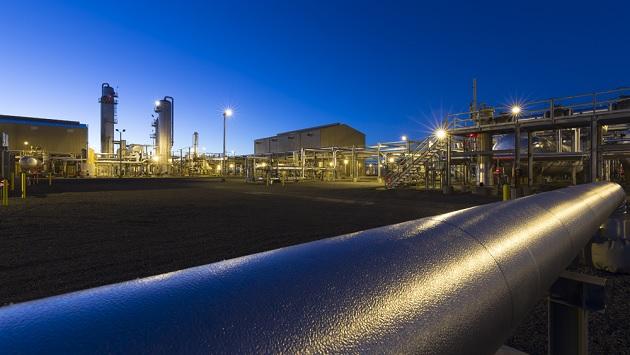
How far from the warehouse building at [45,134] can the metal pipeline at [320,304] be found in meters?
57.9

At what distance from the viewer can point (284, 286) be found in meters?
0.87

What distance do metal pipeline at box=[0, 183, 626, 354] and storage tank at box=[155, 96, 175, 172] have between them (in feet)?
185

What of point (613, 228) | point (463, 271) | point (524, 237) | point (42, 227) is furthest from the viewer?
point (42, 227)

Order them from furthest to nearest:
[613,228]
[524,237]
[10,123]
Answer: [10,123], [613,228], [524,237]

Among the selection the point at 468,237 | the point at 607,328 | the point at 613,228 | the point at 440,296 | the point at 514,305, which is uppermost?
the point at 468,237

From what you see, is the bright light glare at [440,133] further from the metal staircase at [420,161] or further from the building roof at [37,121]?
the building roof at [37,121]

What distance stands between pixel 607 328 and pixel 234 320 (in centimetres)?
434

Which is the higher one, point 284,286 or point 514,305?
point 284,286

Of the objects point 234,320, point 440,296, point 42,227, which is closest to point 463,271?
point 440,296

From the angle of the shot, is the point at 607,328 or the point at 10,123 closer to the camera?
the point at 607,328

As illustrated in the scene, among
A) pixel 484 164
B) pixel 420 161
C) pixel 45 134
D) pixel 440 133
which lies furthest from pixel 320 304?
pixel 45 134

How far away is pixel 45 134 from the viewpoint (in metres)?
50.9

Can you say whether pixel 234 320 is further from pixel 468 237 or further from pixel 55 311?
pixel 468 237

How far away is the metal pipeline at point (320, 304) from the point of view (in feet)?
2.15
